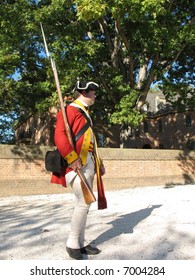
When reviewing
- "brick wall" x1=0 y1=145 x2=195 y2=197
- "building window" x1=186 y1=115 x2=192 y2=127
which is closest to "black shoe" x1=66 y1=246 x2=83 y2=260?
"brick wall" x1=0 y1=145 x2=195 y2=197

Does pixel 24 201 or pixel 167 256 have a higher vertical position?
pixel 167 256

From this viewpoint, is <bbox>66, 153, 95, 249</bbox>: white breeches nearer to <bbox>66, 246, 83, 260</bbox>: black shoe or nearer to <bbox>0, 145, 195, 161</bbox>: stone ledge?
<bbox>66, 246, 83, 260</bbox>: black shoe

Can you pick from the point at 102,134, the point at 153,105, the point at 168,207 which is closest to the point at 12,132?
the point at 102,134

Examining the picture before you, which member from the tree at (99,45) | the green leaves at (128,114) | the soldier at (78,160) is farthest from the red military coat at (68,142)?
the green leaves at (128,114)

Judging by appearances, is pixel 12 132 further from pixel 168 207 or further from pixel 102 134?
pixel 168 207

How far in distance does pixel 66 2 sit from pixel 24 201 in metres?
8.80

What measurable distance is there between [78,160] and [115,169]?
11.2 m

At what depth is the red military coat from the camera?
12.4 ft

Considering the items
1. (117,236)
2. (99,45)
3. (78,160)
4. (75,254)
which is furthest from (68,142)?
(99,45)

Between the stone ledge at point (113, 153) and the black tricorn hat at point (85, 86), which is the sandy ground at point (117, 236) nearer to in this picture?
the black tricorn hat at point (85, 86)

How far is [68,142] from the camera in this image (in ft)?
12.6

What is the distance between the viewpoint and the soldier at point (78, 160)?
12.5ft

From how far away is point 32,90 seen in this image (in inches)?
717

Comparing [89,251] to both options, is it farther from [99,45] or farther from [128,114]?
[99,45]
